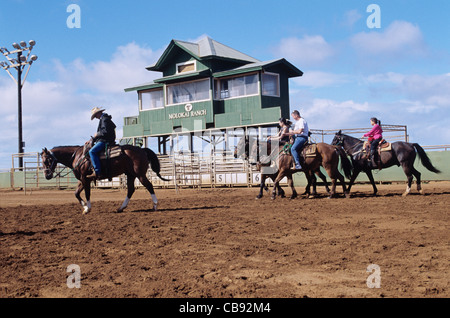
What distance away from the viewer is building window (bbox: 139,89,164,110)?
36.8 metres

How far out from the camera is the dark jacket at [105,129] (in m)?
12.5

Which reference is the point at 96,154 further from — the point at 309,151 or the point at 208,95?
the point at 208,95

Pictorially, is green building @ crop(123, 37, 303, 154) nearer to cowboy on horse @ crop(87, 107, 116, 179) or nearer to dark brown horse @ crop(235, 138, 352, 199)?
dark brown horse @ crop(235, 138, 352, 199)

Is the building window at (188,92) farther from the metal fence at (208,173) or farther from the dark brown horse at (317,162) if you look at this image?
the dark brown horse at (317,162)

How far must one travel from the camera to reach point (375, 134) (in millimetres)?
16562

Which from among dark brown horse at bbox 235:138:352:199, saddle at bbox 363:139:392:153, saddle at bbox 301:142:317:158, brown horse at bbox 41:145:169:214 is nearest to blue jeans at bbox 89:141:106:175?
brown horse at bbox 41:145:169:214

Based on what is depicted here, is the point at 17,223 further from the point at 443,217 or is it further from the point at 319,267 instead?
the point at 443,217

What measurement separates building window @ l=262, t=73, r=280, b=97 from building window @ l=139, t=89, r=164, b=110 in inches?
344

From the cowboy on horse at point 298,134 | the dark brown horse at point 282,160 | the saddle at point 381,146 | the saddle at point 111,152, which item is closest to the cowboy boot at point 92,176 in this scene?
the saddle at point 111,152

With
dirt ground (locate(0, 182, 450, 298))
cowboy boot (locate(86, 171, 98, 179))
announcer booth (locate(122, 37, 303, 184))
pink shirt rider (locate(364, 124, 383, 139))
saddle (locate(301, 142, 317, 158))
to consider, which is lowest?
dirt ground (locate(0, 182, 450, 298))

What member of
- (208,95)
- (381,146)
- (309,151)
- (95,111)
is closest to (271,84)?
(208,95)
